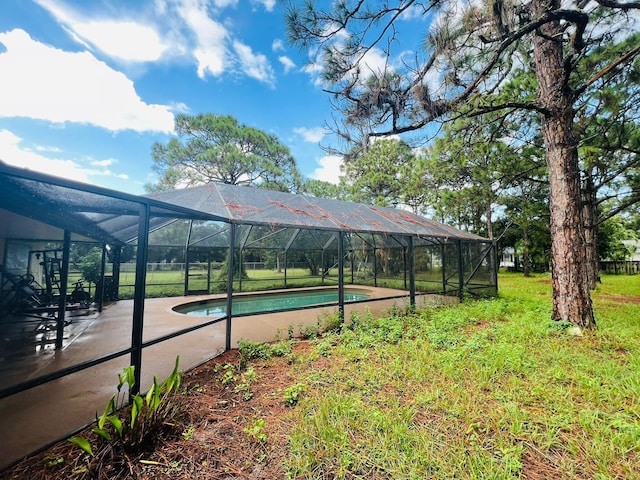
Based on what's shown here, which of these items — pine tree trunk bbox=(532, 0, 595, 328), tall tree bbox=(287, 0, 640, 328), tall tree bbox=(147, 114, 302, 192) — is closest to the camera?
tall tree bbox=(287, 0, 640, 328)

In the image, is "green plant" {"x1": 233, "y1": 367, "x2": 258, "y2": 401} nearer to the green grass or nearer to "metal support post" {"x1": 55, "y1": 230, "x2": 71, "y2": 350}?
the green grass

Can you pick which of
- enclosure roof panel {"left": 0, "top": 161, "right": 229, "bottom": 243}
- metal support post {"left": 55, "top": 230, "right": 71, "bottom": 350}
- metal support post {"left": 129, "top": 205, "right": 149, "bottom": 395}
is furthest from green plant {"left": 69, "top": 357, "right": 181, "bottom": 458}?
metal support post {"left": 55, "top": 230, "right": 71, "bottom": 350}

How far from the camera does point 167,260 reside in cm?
1020

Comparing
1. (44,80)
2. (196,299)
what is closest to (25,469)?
(196,299)

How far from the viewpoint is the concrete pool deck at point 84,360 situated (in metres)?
2.31

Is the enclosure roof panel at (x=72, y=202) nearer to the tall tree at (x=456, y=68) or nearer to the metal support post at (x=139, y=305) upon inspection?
the metal support post at (x=139, y=305)

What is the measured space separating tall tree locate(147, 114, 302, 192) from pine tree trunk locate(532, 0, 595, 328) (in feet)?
39.6

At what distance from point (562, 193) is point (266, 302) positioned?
28.5 ft

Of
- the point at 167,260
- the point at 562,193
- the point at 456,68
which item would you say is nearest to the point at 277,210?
the point at 456,68

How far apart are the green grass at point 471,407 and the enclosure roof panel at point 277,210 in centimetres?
244

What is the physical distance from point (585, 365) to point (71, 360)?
6459 millimetres

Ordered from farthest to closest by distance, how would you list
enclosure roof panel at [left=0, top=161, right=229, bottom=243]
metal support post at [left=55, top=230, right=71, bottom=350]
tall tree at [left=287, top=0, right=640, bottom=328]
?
metal support post at [left=55, top=230, right=71, bottom=350], tall tree at [left=287, top=0, right=640, bottom=328], enclosure roof panel at [left=0, top=161, right=229, bottom=243]

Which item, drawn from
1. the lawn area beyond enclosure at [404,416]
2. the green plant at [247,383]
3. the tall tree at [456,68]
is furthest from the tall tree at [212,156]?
the green plant at [247,383]

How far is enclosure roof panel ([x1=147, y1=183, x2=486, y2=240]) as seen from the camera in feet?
16.3
